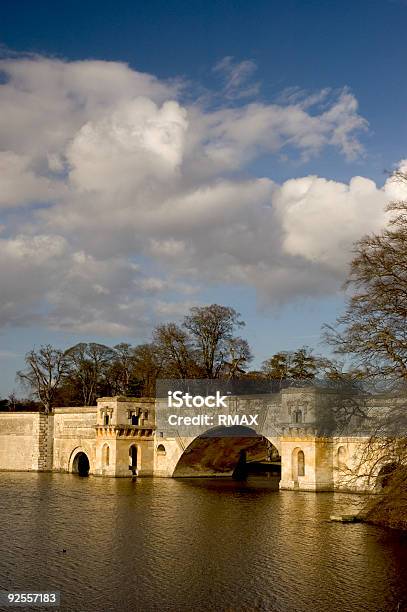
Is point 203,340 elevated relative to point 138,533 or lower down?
elevated

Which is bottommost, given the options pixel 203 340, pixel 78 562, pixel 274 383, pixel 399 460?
pixel 78 562

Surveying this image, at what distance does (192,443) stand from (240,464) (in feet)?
18.5

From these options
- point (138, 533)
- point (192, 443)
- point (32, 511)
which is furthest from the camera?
point (192, 443)

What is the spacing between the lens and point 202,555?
18422mm

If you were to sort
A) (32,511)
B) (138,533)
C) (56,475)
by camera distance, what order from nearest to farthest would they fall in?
(138,533), (32,511), (56,475)

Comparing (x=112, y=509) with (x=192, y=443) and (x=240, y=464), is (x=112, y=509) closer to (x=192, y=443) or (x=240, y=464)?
(x=192, y=443)

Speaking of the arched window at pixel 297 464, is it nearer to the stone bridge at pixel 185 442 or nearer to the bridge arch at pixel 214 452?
the stone bridge at pixel 185 442

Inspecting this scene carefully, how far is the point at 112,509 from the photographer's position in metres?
27.2

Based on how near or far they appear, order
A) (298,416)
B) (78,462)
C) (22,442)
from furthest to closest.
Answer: (22,442)
(78,462)
(298,416)

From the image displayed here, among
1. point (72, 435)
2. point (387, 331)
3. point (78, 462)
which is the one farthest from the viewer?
point (78, 462)

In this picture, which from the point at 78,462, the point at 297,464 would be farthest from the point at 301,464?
the point at 78,462

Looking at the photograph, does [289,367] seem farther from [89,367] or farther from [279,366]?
[89,367]

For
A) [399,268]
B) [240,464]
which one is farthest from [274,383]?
[399,268]

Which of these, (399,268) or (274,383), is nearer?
(399,268)
